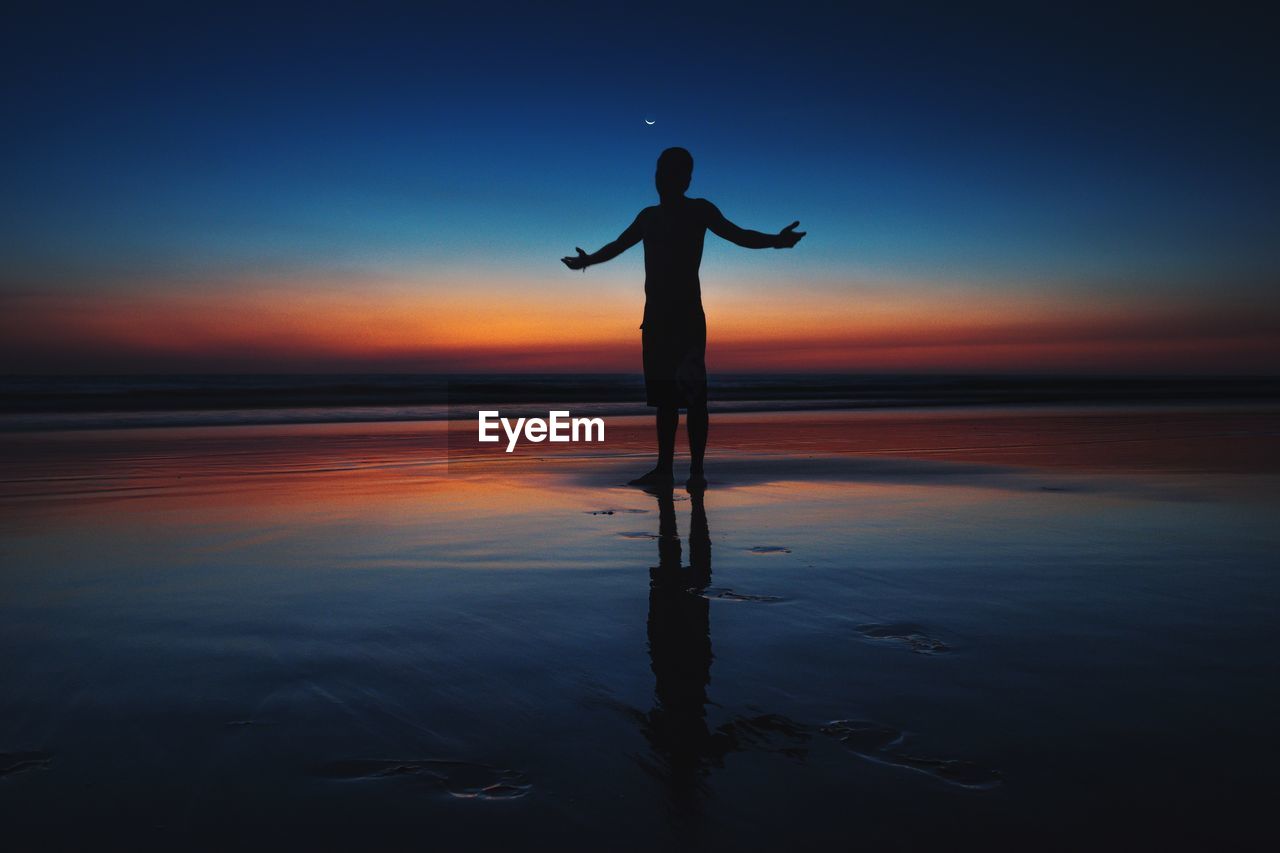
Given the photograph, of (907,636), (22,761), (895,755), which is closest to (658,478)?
(907,636)

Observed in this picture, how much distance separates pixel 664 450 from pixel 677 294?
1.07m

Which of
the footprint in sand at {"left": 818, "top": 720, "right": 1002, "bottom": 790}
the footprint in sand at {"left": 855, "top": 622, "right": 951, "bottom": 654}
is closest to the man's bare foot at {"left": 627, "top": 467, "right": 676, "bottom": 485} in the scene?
the footprint in sand at {"left": 855, "top": 622, "right": 951, "bottom": 654}

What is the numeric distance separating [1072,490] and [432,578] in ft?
12.2

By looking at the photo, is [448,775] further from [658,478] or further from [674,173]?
[674,173]

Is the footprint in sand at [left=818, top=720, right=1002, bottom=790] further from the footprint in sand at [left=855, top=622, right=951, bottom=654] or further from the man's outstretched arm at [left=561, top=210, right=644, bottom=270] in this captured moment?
the man's outstretched arm at [left=561, top=210, right=644, bottom=270]

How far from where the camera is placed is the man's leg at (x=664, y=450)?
5.28 meters

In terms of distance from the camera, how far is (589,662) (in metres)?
1.82

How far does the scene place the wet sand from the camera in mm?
1177

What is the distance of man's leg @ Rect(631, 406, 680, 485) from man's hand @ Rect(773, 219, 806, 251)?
4.17ft

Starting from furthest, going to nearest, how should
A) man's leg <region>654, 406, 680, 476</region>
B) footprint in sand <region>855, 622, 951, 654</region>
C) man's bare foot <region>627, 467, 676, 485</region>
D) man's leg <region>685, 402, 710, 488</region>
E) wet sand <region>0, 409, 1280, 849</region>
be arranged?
man's leg <region>685, 402, 710, 488</region>, man's leg <region>654, 406, 680, 476</region>, man's bare foot <region>627, 467, 676, 485</region>, footprint in sand <region>855, 622, 951, 654</region>, wet sand <region>0, 409, 1280, 849</region>

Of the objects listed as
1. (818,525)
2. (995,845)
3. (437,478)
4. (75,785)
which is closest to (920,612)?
(995,845)

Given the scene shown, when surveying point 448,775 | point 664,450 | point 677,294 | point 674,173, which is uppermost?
point 674,173

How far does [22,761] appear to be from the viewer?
4.33 feet

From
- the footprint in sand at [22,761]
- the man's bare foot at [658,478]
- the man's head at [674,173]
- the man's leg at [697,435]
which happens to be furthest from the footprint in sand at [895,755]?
the man's head at [674,173]
